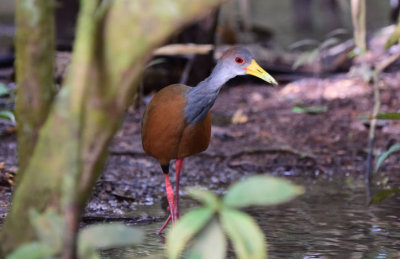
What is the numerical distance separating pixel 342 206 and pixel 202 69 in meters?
3.93

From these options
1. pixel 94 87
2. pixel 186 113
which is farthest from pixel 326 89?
pixel 94 87

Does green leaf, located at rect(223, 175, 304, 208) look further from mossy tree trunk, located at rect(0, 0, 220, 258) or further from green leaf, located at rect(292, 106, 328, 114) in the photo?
green leaf, located at rect(292, 106, 328, 114)

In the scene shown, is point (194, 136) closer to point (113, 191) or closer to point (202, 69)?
point (113, 191)

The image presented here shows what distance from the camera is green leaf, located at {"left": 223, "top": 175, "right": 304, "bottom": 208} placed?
1661mm

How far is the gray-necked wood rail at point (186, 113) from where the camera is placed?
393cm

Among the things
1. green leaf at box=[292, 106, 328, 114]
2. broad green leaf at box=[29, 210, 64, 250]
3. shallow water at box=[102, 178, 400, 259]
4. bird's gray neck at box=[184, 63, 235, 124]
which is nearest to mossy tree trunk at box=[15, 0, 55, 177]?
broad green leaf at box=[29, 210, 64, 250]

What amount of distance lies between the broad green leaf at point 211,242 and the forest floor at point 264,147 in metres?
2.26

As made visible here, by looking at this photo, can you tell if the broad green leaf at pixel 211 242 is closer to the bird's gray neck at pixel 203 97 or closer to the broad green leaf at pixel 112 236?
the broad green leaf at pixel 112 236

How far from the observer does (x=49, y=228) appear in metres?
1.87

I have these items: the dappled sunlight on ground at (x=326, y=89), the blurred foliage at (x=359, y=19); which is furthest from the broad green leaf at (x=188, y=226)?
the dappled sunlight on ground at (x=326, y=89)

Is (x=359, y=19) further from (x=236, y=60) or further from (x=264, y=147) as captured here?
(x=236, y=60)

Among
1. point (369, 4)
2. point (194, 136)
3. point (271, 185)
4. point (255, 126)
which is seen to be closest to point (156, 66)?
point (255, 126)

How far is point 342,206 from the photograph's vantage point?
4.47 meters

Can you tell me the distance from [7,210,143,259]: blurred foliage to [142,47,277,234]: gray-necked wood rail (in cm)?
202
